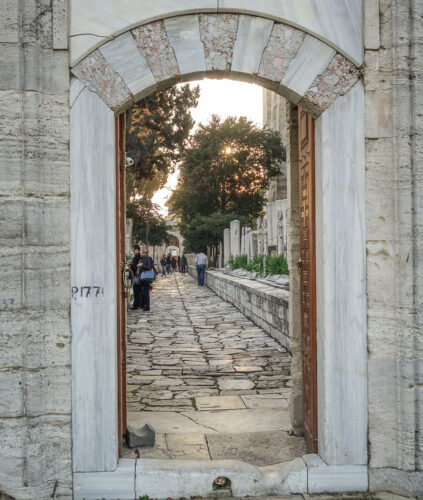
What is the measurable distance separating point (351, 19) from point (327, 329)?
6.36 ft

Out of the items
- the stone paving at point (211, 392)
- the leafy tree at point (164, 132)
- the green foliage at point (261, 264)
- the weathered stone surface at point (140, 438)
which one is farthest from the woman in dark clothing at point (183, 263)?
the weathered stone surface at point (140, 438)

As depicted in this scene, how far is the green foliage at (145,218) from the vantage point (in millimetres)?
25516

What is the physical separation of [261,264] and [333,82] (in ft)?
33.0

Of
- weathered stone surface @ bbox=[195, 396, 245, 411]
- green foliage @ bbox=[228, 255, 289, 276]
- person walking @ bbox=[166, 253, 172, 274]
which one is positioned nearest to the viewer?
weathered stone surface @ bbox=[195, 396, 245, 411]

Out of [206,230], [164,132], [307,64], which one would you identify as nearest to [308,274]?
[307,64]

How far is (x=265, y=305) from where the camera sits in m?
8.71

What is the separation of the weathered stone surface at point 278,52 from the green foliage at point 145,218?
2163 centimetres

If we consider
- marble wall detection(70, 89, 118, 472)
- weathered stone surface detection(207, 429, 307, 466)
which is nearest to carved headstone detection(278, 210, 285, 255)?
weathered stone surface detection(207, 429, 307, 466)

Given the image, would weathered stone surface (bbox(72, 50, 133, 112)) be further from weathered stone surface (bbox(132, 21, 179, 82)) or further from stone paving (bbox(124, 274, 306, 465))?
stone paving (bbox(124, 274, 306, 465))

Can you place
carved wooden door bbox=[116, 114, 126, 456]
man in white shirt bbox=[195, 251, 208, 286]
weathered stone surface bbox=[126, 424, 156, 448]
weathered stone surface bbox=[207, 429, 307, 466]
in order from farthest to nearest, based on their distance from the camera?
man in white shirt bbox=[195, 251, 208, 286]
weathered stone surface bbox=[126, 424, 156, 448]
weathered stone surface bbox=[207, 429, 307, 466]
carved wooden door bbox=[116, 114, 126, 456]

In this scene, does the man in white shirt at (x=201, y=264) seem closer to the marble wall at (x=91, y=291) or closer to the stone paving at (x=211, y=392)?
the stone paving at (x=211, y=392)

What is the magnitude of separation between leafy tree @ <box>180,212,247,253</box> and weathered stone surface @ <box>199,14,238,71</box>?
74.7ft

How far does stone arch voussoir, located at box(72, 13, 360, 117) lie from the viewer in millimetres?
3059

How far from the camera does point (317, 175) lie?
3283 millimetres
